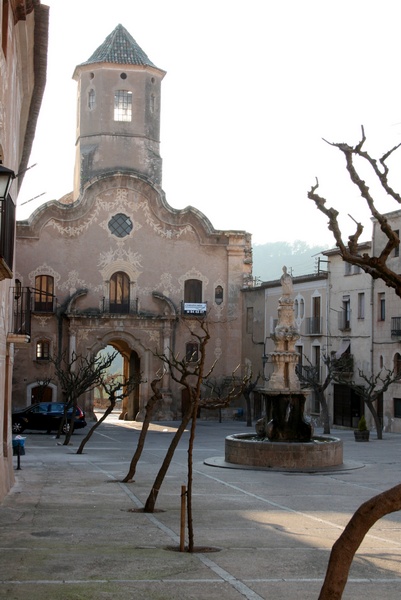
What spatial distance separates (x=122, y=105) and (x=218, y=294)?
12397 mm

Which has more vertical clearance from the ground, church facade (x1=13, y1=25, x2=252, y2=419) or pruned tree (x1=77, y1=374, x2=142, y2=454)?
church facade (x1=13, y1=25, x2=252, y2=419)

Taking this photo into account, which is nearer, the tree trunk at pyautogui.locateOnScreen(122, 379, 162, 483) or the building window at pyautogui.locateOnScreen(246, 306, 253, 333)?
the tree trunk at pyautogui.locateOnScreen(122, 379, 162, 483)

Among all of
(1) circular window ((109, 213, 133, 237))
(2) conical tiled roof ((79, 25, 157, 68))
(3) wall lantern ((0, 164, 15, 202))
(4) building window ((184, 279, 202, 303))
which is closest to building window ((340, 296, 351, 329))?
(4) building window ((184, 279, 202, 303))

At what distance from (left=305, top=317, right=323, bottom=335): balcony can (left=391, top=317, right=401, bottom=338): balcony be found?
21.2 feet

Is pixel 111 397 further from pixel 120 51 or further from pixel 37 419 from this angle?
pixel 120 51

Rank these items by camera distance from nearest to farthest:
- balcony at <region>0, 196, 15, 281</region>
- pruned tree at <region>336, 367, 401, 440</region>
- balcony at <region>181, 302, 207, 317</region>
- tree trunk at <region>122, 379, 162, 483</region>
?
balcony at <region>0, 196, 15, 281</region>, tree trunk at <region>122, 379, 162, 483</region>, pruned tree at <region>336, 367, 401, 440</region>, balcony at <region>181, 302, 207, 317</region>

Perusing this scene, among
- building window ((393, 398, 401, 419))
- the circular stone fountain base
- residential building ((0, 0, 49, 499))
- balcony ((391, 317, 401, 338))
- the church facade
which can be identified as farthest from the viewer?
the church facade

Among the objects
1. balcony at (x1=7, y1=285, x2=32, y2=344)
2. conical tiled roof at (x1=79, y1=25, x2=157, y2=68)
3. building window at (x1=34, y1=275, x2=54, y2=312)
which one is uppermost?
conical tiled roof at (x1=79, y1=25, x2=157, y2=68)

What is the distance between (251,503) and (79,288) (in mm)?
35592

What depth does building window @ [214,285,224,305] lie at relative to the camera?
55844 mm

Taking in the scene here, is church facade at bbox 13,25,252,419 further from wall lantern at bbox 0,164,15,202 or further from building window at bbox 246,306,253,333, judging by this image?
wall lantern at bbox 0,164,15,202

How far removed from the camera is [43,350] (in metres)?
52.5

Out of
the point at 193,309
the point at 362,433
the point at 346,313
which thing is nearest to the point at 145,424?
the point at 362,433

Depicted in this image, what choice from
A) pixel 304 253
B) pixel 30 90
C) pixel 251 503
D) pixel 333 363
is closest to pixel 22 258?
pixel 333 363
